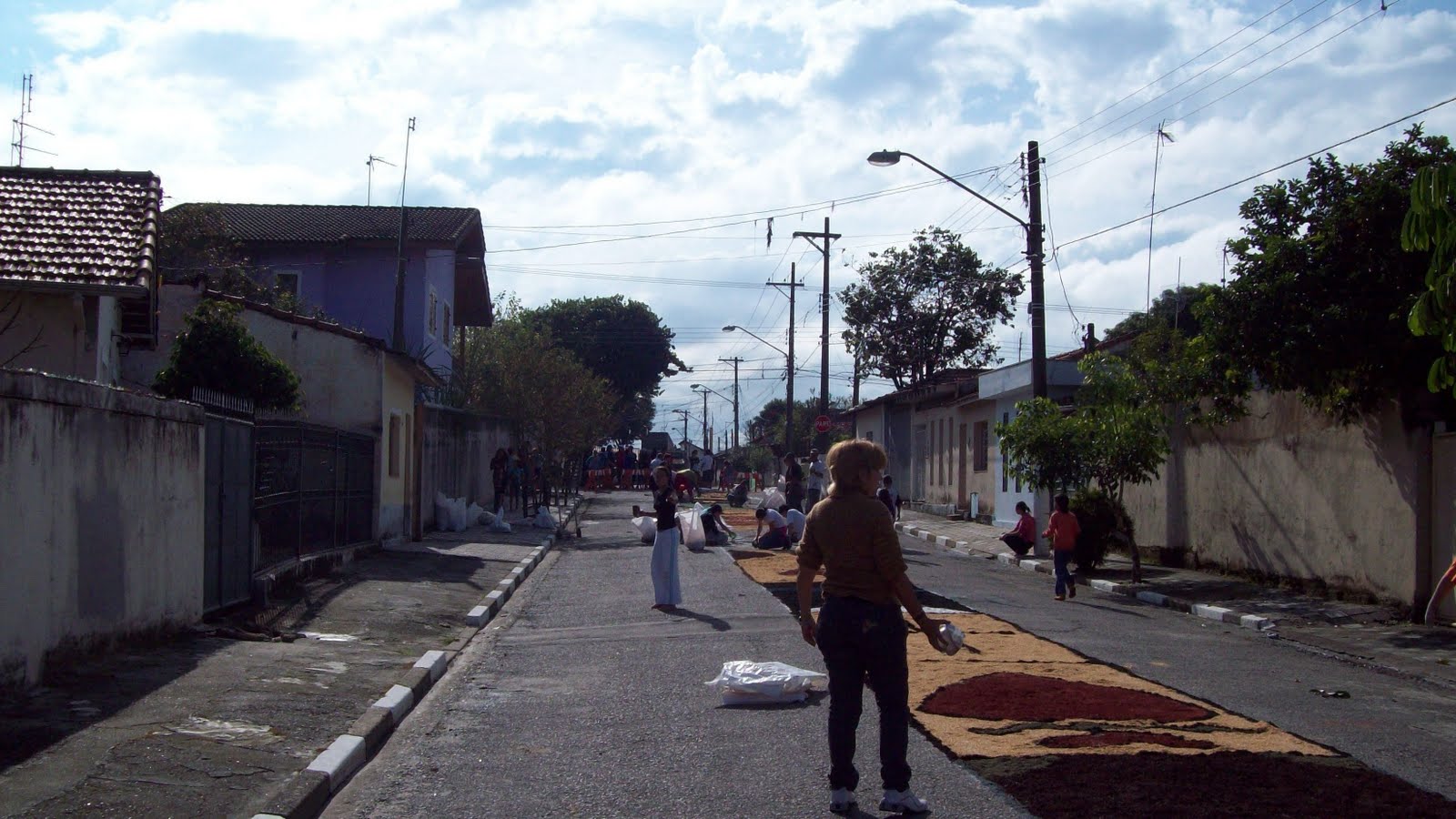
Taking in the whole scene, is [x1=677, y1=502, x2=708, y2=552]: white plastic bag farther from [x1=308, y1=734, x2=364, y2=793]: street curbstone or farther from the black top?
[x1=308, y1=734, x2=364, y2=793]: street curbstone

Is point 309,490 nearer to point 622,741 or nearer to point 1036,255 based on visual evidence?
point 622,741

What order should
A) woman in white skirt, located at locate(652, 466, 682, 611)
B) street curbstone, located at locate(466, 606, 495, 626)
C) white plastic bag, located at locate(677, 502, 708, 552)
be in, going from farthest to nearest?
1. white plastic bag, located at locate(677, 502, 708, 552)
2. woman in white skirt, located at locate(652, 466, 682, 611)
3. street curbstone, located at locate(466, 606, 495, 626)

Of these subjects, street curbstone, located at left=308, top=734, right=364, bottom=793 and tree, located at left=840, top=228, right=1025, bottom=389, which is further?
tree, located at left=840, top=228, right=1025, bottom=389

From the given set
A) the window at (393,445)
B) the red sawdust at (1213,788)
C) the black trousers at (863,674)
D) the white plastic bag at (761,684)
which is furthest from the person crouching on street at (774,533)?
the black trousers at (863,674)

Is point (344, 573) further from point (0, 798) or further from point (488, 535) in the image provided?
point (0, 798)

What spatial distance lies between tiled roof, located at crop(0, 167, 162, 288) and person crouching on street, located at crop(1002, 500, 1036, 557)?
574 inches

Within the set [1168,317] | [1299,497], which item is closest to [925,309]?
[1168,317]

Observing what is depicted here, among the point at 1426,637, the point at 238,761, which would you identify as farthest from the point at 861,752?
the point at 1426,637

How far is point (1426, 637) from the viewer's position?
12.9 meters

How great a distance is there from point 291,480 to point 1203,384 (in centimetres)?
1156

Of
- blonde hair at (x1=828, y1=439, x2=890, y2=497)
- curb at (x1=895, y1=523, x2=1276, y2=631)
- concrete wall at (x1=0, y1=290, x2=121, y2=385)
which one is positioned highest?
concrete wall at (x1=0, y1=290, x2=121, y2=385)

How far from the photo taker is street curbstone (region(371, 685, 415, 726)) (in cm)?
833

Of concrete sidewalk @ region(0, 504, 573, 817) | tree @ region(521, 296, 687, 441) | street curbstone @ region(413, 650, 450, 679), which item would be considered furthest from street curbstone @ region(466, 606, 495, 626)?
tree @ region(521, 296, 687, 441)

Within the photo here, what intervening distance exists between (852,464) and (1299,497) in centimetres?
1298
